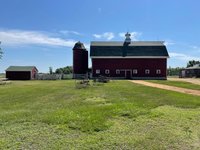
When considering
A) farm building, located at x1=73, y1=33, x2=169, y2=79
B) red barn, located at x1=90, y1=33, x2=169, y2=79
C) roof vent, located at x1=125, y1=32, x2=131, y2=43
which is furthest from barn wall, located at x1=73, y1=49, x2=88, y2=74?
roof vent, located at x1=125, y1=32, x2=131, y2=43

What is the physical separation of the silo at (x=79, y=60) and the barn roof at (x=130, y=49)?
2410mm

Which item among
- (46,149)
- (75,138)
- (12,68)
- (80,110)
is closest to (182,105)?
(80,110)

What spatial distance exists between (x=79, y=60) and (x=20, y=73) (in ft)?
37.0

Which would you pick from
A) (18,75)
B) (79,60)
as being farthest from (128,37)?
(18,75)

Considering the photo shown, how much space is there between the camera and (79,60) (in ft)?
194

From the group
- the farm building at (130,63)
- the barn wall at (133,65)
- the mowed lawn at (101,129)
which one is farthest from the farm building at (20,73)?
the mowed lawn at (101,129)

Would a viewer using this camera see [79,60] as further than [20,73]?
No

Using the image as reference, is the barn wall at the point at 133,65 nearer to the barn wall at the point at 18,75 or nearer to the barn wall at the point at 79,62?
the barn wall at the point at 79,62

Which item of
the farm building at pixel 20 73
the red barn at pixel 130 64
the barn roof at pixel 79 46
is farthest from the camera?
→ the barn roof at pixel 79 46

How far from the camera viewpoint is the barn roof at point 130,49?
56.2 metres

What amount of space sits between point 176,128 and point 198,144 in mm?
1545

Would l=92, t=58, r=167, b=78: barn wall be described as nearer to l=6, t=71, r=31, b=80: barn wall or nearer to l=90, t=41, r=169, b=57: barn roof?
l=90, t=41, r=169, b=57: barn roof

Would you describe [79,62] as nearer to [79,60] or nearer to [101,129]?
[79,60]

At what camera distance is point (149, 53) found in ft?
185
